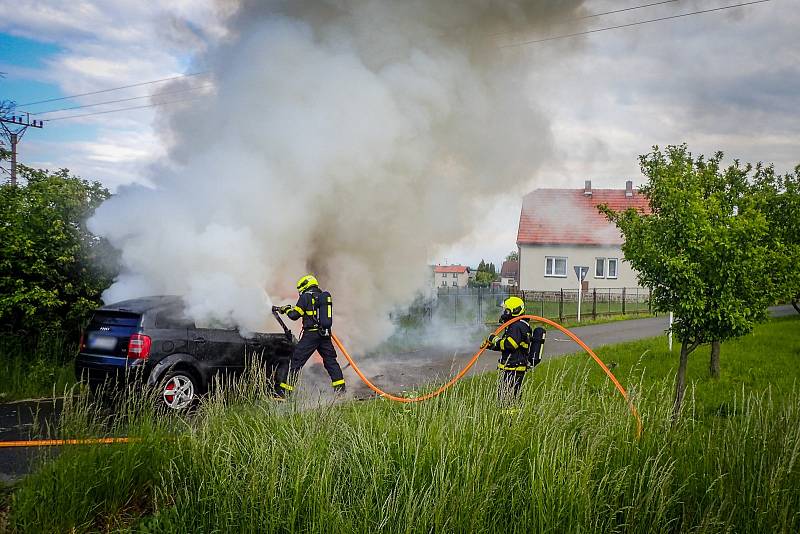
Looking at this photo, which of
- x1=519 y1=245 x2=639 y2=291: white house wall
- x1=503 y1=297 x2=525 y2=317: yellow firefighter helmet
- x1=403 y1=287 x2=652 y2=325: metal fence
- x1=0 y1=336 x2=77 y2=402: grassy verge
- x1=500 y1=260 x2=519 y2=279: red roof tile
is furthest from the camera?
x1=500 y1=260 x2=519 y2=279: red roof tile

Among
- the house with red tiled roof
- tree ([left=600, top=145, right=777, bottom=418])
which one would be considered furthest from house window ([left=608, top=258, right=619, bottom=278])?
tree ([left=600, top=145, right=777, bottom=418])

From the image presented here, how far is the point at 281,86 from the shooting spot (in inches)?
433

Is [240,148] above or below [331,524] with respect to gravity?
above

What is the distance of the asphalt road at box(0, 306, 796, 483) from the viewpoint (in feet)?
17.7

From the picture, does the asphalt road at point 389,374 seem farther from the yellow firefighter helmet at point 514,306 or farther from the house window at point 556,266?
the house window at point 556,266

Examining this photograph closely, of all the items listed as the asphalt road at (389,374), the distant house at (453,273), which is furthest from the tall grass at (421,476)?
the distant house at (453,273)

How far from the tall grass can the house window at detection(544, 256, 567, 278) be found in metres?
30.2

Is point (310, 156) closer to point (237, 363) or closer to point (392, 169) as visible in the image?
point (392, 169)

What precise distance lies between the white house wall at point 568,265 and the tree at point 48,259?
93.7 feet

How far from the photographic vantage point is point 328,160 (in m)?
11.1

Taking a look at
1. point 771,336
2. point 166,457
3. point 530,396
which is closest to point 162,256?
point 166,457

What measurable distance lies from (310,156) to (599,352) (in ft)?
27.3

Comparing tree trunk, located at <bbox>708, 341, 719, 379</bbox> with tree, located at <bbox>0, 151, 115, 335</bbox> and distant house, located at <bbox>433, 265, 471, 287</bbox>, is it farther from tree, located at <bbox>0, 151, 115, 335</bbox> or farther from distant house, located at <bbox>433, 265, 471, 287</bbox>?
distant house, located at <bbox>433, 265, 471, 287</bbox>

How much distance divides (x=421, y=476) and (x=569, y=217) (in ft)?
77.9
